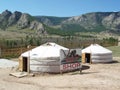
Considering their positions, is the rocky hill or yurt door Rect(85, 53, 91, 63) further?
the rocky hill

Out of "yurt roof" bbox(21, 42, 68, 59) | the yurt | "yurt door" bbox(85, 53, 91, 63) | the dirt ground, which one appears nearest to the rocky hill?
"yurt door" bbox(85, 53, 91, 63)

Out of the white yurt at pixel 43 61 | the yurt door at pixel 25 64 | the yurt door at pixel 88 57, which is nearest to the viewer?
the white yurt at pixel 43 61

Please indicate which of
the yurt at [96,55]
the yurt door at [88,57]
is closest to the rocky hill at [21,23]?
the yurt door at [88,57]

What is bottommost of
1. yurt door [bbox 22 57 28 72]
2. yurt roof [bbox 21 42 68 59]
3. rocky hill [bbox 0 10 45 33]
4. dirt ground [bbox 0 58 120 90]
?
dirt ground [bbox 0 58 120 90]

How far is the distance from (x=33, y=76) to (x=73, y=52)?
13.0 ft

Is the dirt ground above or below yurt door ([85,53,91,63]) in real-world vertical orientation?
below

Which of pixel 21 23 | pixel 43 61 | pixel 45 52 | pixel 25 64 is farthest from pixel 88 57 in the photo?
pixel 21 23

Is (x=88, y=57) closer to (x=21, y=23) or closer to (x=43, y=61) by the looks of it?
(x=43, y=61)

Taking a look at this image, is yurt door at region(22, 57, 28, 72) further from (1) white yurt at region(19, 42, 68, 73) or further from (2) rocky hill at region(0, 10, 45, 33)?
(2) rocky hill at region(0, 10, 45, 33)

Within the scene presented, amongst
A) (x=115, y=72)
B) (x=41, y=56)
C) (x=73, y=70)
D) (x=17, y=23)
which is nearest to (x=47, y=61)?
(x=41, y=56)

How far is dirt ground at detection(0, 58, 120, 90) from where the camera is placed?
15922mm

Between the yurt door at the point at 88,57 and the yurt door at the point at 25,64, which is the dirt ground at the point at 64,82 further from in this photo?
the yurt door at the point at 88,57

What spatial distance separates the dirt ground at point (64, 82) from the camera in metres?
15.9

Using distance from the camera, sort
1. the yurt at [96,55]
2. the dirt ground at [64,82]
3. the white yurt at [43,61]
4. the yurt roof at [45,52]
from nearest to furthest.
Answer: the dirt ground at [64,82], the white yurt at [43,61], the yurt roof at [45,52], the yurt at [96,55]
